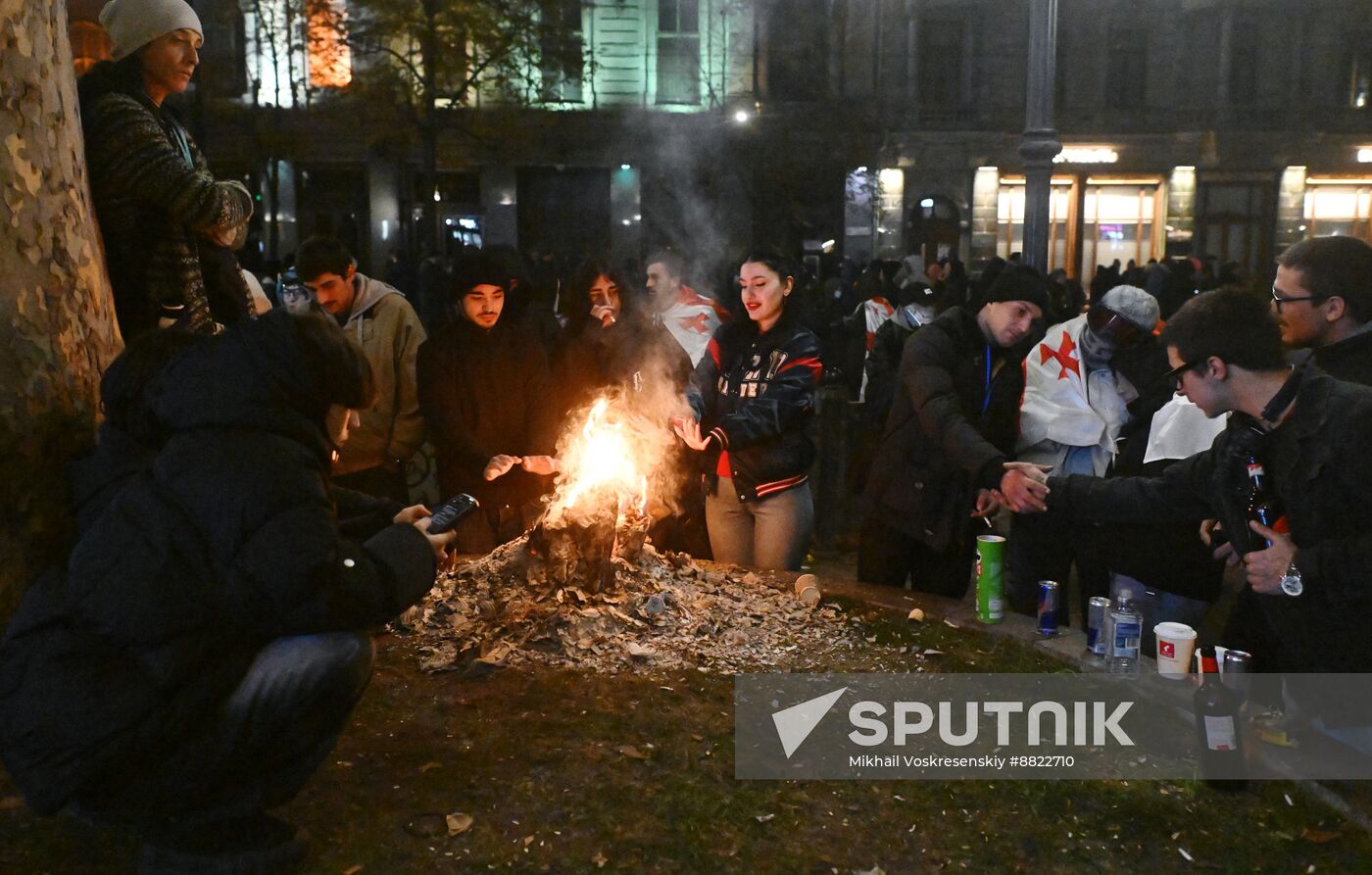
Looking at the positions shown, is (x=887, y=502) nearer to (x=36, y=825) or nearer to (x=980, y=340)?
(x=980, y=340)

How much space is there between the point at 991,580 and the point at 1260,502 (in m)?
1.41

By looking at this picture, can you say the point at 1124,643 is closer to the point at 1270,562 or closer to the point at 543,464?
the point at 1270,562

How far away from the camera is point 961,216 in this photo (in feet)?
100

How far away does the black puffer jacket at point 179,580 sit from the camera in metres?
2.82

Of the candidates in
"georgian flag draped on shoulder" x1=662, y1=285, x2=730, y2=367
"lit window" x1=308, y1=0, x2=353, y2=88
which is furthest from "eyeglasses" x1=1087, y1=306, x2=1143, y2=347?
"lit window" x1=308, y1=0, x2=353, y2=88

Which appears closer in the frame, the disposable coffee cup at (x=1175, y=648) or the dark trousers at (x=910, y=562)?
the disposable coffee cup at (x=1175, y=648)

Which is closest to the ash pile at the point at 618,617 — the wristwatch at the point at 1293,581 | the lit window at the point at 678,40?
the wristwatch at the point at 1293,581

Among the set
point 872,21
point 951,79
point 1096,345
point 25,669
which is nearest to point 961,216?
point 951,79

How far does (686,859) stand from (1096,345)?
3.63m

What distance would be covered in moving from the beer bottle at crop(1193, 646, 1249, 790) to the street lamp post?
7309 mm

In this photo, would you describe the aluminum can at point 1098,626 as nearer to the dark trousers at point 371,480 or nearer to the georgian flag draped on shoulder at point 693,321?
the georgian flag draped on shoulder at point 693,321

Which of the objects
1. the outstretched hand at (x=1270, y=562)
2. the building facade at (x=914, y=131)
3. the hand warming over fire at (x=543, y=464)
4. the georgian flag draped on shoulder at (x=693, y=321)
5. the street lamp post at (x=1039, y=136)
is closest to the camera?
the outstretched hand at (x=1270, y=562)

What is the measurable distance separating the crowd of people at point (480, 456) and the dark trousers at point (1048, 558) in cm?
2
